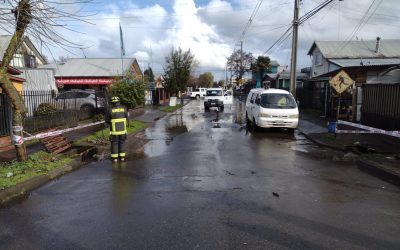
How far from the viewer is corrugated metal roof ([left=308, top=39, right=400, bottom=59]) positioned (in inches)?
1558

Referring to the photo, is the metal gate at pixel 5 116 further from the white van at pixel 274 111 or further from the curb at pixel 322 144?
the curb at pixel 322 144

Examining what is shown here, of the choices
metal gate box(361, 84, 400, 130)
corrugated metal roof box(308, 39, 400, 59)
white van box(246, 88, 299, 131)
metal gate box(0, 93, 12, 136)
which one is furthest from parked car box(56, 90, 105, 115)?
corrugated metal roof box(308, 39, 400, 59)

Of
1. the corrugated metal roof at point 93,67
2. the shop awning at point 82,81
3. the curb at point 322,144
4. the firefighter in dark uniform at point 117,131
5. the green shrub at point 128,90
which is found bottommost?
the curb at point 322,144

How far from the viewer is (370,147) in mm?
12656

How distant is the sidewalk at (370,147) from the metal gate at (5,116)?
10.3 m

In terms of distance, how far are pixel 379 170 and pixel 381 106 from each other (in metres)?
7.84

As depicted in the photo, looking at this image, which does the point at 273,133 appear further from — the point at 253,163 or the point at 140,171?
the point at 140,171

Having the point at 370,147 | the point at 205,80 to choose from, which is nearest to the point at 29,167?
the point at 370,147

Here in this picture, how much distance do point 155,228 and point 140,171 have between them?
4185mm

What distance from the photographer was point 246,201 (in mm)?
6676

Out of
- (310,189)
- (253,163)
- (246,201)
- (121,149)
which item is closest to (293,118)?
(253,163)

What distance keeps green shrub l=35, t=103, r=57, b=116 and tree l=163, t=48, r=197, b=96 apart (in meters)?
33.4

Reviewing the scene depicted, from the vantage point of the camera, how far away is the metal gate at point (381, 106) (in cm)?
1504

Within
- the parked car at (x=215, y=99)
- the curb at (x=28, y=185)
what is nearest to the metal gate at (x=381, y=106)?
the curb at (x=28, y=185)
